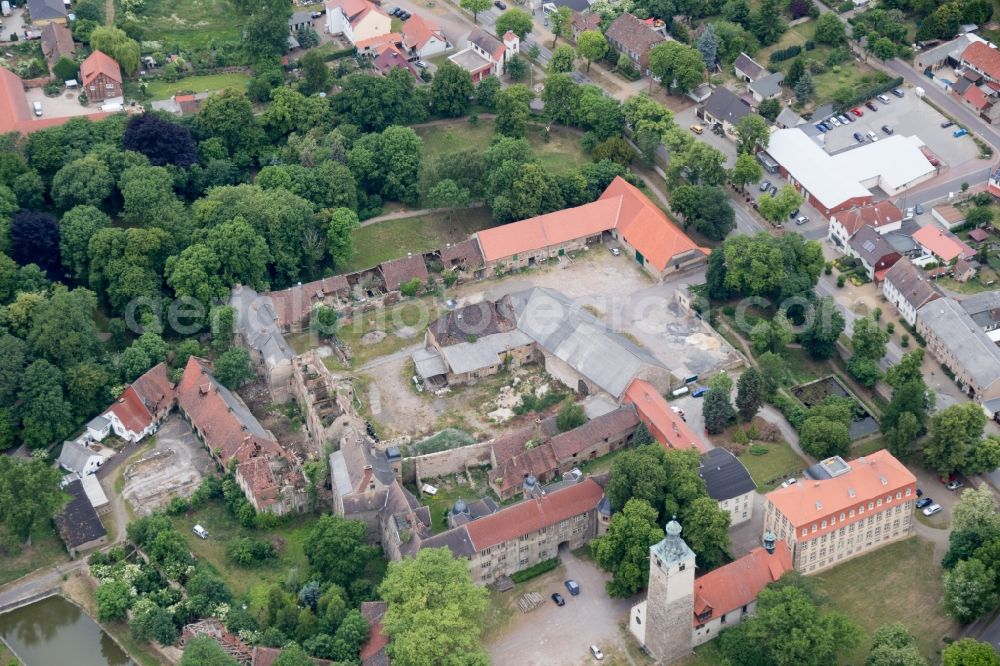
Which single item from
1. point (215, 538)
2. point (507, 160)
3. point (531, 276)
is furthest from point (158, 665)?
point (507, 160)

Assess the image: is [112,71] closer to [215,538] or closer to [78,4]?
[78,4]

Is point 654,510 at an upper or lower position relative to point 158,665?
upper

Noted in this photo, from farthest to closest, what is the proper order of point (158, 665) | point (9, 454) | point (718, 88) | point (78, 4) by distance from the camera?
point (78, 4) < point (718, 88) < point (9, 454) < point (158, 665)

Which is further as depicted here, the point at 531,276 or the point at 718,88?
the point at 718,88

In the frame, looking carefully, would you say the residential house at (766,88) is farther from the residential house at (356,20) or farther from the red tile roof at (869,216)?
the residential house at (356,20)

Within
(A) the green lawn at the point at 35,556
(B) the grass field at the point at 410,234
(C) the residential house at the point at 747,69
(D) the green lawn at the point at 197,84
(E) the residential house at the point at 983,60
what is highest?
(E) the residential house at the point at 983,60

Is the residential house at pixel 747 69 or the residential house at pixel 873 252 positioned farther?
the residential house at pixel 747 69

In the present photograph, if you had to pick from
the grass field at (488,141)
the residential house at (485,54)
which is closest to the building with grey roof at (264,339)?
the grass field at (488,141)
